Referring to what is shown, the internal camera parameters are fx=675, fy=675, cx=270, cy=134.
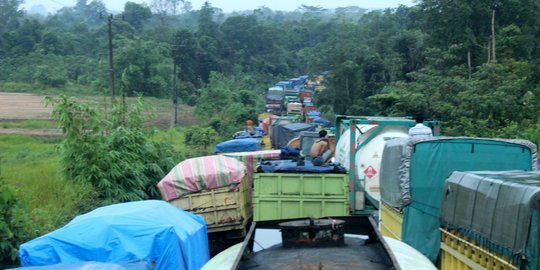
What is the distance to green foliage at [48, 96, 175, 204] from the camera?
1439 centimetres

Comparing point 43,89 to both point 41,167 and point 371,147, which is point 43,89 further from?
point 371,147

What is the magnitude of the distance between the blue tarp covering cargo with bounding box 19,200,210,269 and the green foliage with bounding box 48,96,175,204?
18.5ft

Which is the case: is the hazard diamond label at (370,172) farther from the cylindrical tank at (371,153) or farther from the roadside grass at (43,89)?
the roadside grass at (43,89)

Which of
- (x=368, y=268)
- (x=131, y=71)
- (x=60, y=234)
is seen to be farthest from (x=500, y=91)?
(x=131, y=71)

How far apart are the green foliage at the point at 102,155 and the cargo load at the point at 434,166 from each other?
7.57 metres

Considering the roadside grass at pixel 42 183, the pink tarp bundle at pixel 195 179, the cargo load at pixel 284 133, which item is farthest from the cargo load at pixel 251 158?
the cargo load at pixel 284 133

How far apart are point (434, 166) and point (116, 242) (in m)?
4.12

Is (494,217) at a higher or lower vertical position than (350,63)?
lower

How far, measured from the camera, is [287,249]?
212 inches

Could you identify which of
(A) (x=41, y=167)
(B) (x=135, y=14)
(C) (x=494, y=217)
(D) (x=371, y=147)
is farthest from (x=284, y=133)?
(B) (x=135, y=14)

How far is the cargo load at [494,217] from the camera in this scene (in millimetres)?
5258

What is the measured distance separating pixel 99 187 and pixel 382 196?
676 centimetres

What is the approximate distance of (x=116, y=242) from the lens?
811 cm

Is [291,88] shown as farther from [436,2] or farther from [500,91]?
[500,91]
